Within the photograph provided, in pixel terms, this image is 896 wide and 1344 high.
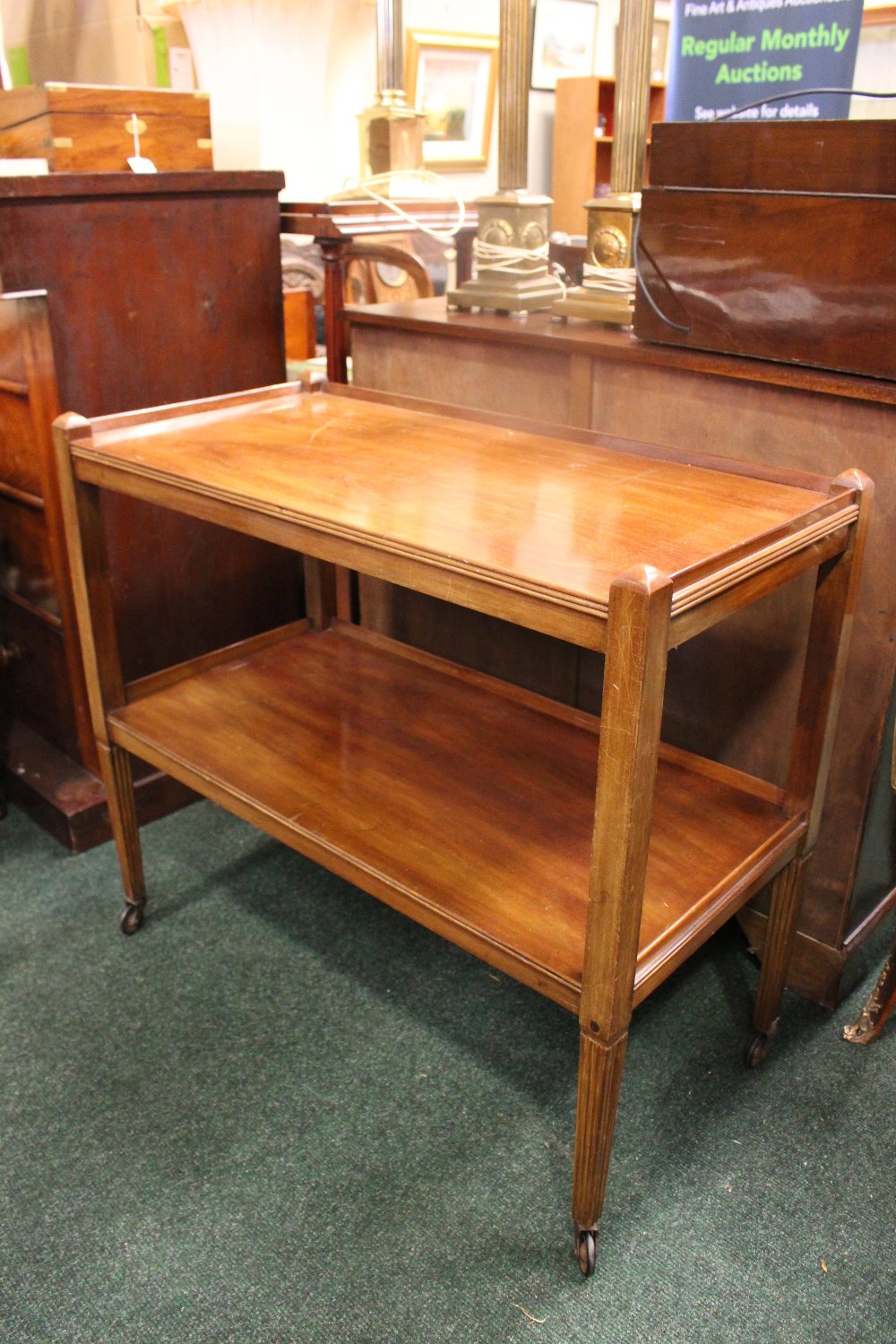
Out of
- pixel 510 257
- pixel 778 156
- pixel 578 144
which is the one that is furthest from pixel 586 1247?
pixel 578 144

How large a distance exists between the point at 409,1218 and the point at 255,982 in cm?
56

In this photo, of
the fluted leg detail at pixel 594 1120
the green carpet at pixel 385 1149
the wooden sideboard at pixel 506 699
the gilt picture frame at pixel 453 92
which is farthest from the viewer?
the gilt picture frame at pixel 453 92

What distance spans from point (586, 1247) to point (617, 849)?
2.02 feet

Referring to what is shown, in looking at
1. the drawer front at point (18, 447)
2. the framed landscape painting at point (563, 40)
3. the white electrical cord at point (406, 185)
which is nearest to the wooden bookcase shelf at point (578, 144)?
the framed landscape painting at point (563, 40)

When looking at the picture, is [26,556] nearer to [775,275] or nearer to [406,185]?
[406,185]

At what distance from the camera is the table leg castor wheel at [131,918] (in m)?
2.07

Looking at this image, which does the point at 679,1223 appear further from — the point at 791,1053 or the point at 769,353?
the point at 769,353

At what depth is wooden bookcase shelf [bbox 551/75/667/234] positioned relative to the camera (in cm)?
514

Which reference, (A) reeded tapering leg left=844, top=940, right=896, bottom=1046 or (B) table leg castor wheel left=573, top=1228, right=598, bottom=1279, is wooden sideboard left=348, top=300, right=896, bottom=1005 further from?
(B) table leg castor wheel left=573, top=1228, right=598, bottom=1279

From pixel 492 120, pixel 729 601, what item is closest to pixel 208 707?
pixel 729 601

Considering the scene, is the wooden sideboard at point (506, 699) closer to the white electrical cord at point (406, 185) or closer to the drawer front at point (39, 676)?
the drawer front at point (39, 676)

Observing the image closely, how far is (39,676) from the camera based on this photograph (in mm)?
2410

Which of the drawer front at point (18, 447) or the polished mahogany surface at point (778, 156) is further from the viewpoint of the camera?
the drawer front at point (18, 447)

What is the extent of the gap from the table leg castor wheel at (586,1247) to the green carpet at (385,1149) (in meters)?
0.03
